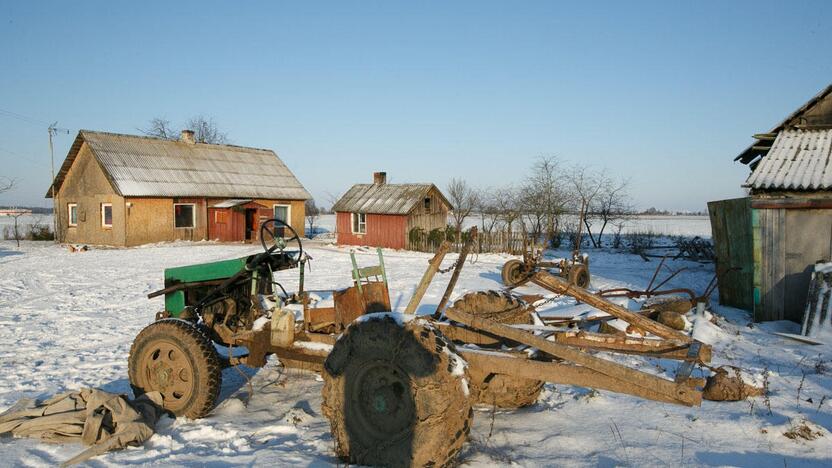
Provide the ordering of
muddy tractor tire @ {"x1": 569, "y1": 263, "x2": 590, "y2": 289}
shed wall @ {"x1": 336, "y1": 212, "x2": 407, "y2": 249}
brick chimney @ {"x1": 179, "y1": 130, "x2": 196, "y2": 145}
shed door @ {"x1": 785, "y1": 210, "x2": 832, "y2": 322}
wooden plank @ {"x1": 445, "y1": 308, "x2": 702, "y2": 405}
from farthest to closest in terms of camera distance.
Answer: brick chimney @ {"x1": 179, "y1": 130, "x2": 196, "y2": 145}, shed wall @ {"x1": 336, "y1": 212, "x2": 407, "y2": 249}, muddy tractor tire @ {"x1": 569, "y1": 263, "x2": 590, "y2": 289}, shed door @ {"x1": 785, "y1": 210, "x2": 832, "y2": 322}, wooden plank @ {"x1": 445, "y1": 308, "x2": 702, "y2": 405}

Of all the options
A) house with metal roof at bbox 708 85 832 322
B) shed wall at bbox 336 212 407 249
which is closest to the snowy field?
shed wall at bbox 336 212 407 249

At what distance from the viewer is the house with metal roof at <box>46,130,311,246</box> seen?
79.9ft

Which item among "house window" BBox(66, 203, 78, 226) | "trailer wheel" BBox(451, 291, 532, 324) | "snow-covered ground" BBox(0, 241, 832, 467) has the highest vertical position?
"house window" BBox(66, 203, 78, 226)

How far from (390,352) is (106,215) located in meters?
26.3

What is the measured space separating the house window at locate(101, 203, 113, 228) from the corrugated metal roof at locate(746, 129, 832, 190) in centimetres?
2549

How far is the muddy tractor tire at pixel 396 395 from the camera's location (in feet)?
10.4

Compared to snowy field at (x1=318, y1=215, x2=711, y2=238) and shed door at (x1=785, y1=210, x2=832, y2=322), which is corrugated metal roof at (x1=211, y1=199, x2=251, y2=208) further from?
shed door at (x1=785, y1=210, x2=832, y2=322)

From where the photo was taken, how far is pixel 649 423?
4234 millimetres

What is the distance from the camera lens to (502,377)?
465 centimetres

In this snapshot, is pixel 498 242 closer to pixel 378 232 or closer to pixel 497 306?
pixel 378 232

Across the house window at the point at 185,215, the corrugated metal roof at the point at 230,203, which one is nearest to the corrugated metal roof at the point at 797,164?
the corrugated metal roof at the point at 230,203

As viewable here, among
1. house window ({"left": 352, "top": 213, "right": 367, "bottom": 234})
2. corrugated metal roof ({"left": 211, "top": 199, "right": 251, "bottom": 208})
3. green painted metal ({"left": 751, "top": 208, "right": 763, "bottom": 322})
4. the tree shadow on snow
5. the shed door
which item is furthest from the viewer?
house window ({"left": 352, "top": 213, "right": 367, "bottom": 234})

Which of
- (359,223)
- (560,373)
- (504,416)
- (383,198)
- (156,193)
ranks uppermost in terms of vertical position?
(156,193)

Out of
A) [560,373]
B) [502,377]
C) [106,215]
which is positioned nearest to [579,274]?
[502,377]
